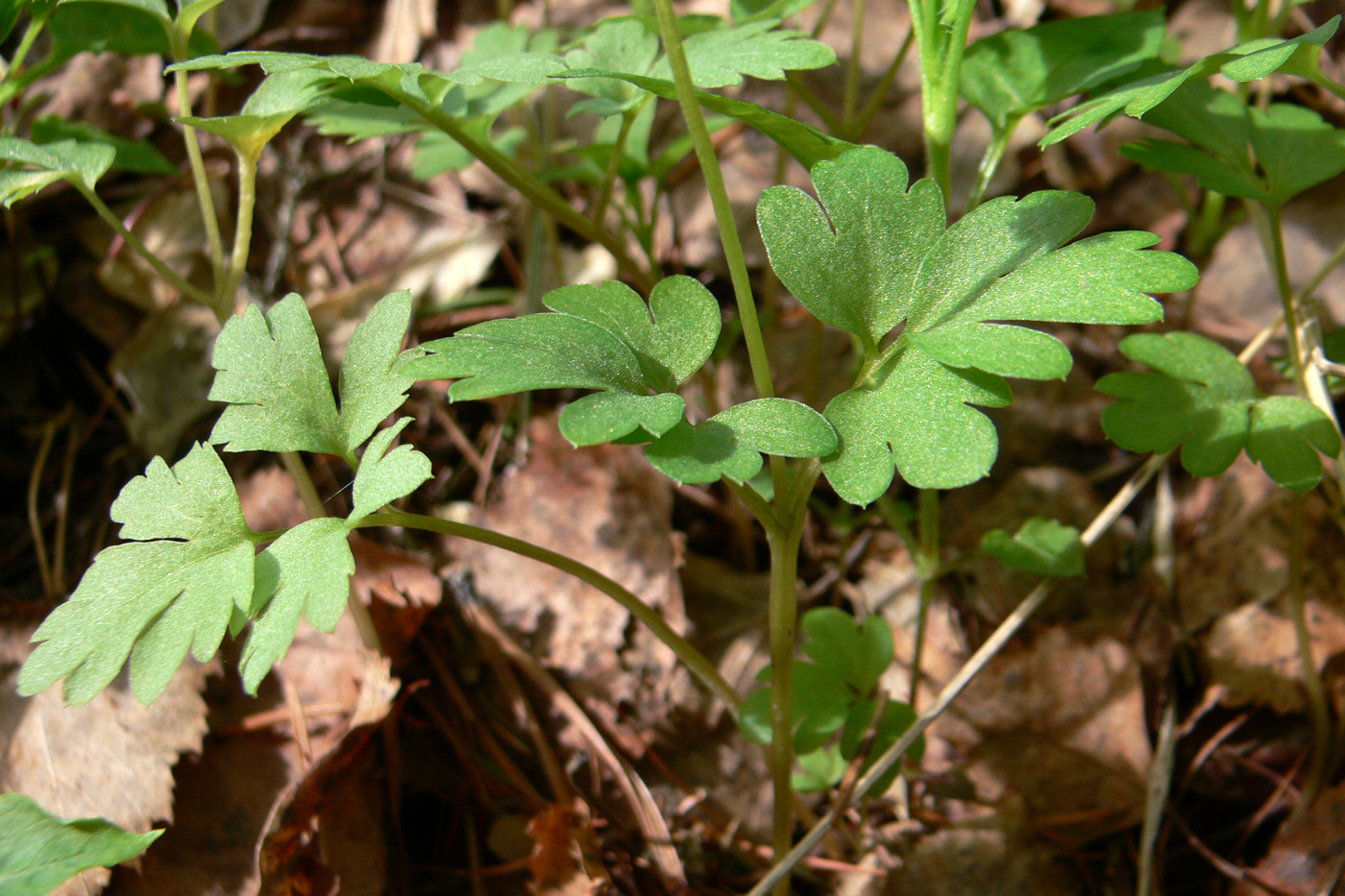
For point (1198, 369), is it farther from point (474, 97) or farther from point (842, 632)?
point (474, 97)

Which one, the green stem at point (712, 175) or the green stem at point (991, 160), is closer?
the green stem at point (712, 175)

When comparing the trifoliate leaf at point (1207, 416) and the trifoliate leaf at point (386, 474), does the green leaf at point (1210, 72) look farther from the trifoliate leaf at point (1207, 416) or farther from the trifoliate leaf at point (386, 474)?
the trifoliate leaf at point (386, 474)

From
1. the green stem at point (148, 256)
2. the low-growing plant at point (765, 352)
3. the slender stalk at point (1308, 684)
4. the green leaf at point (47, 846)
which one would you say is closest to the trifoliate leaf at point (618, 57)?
the low-growing plant at point (765, 352)

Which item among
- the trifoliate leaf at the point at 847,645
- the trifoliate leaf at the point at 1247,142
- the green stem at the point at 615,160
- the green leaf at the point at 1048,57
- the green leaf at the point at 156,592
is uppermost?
the green leaf at the point at 1048,57

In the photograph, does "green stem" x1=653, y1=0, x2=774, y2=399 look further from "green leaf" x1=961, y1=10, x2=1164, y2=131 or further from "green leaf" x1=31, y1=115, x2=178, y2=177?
"green leaf" x1=31, y1=115, x2=178, y2=177

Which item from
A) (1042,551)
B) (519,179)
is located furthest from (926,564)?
(519,179)

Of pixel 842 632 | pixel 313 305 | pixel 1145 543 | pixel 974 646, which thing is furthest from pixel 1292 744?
pixel 313 305
